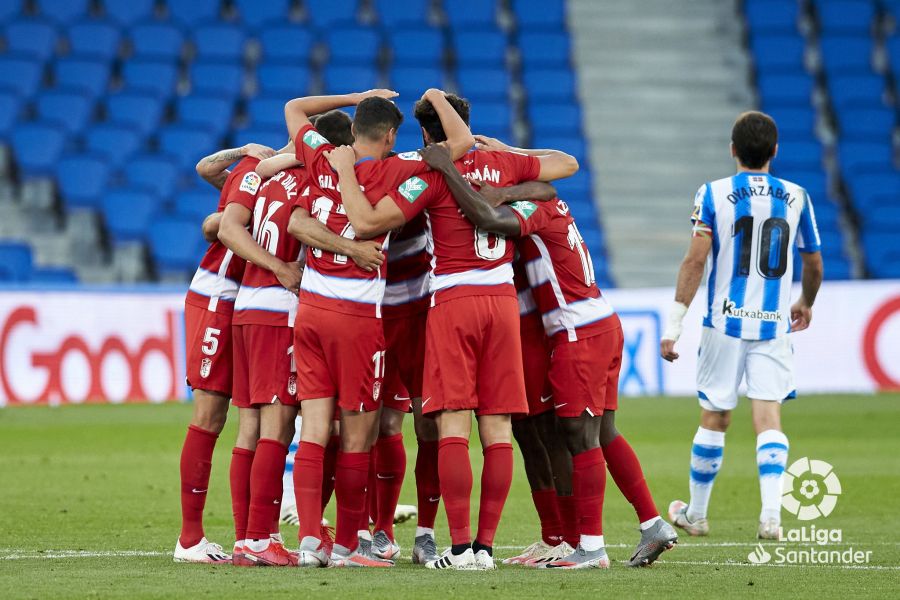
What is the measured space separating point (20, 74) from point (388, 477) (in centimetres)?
1608

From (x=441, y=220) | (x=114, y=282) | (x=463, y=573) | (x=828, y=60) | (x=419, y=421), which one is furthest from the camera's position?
(x=828, y=60)

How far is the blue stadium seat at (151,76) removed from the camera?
2247 centimetres

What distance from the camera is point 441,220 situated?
685 centimetres

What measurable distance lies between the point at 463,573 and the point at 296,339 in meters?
1.37

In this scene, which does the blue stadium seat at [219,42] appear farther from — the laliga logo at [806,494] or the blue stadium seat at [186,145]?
the laliga logo at [806,494]

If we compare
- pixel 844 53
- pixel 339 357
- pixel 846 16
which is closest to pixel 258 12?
pixel 844 53

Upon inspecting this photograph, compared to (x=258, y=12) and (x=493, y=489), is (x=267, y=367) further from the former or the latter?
(x=258, y=12)

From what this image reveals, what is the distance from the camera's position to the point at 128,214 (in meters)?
20.5

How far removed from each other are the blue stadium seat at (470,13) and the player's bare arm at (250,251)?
18325mm

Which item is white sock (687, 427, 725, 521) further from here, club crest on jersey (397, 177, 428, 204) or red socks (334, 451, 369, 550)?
club crest on jersey (397, 177, 428, 204)

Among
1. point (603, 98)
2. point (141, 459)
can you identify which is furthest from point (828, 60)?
point (141, 459)

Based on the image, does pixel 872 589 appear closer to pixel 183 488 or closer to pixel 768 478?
pixel 768 478

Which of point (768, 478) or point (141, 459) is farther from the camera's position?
point (141, 459)

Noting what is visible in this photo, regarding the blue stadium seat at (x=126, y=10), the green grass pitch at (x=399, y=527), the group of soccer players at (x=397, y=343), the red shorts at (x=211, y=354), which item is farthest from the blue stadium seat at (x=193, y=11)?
the red shorts at (x=211, y=354)
